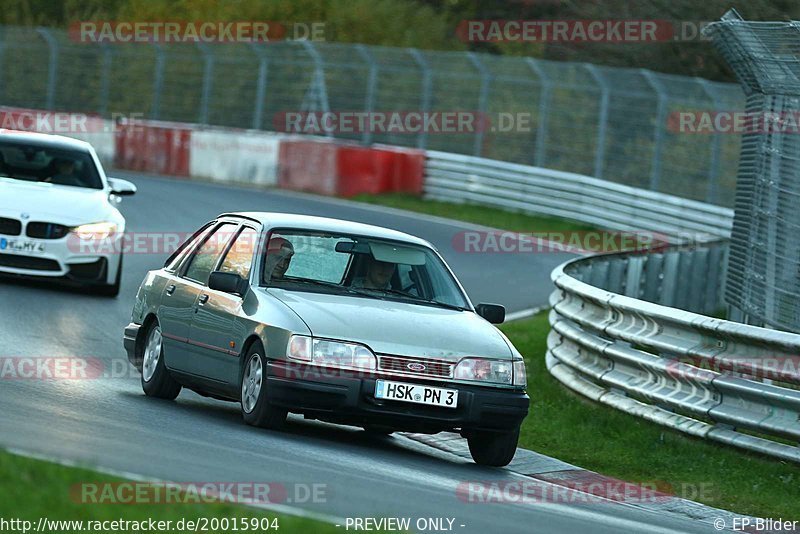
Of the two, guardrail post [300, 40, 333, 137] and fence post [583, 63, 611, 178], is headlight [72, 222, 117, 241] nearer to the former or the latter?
fence post [583, 63, 611, 178]

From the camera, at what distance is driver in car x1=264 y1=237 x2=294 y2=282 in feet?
34.9

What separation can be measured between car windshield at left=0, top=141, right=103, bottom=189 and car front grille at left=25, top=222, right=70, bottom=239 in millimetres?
944

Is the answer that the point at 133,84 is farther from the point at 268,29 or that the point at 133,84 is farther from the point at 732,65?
the point at 732,65

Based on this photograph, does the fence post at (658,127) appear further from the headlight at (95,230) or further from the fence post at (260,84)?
the headlight at (95,230)

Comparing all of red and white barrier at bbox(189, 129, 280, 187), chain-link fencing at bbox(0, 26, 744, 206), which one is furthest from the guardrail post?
red and white barrier at bbox(189, 129, 280, 187)

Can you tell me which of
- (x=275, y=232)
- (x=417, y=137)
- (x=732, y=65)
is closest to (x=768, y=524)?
(x=275, y=232)

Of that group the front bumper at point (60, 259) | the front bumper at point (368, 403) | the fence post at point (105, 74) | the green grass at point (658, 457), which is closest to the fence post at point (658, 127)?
the front bumper at point (60, 259)

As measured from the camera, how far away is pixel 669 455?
10898 millimetres

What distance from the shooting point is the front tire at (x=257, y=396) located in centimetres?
977

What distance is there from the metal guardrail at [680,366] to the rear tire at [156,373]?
3.18 metres

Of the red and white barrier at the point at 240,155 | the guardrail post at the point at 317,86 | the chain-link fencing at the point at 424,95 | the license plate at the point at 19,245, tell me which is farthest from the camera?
the guardrail post at the point at 317,86

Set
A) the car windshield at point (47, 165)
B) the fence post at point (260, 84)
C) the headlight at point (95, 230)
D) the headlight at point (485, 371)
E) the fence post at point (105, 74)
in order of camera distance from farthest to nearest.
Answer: the fence post at point (105, 74) < the fence post at point (260, 84) < the car windshield at point (47, 165) < the headlight at point (95, 230) < the headlight at point (485, 371)

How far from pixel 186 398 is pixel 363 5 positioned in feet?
140

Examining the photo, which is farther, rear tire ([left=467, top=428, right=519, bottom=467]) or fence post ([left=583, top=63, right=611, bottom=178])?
fence post ([left=583, top=63, right=611, bottom=178])
